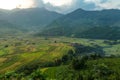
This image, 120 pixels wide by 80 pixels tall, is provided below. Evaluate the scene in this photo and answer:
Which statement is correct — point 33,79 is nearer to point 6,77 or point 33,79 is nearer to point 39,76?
point 39,76

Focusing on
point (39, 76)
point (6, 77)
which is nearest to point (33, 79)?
point (39, 76)

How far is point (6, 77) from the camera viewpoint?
501 ft

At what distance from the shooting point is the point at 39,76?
155 metres

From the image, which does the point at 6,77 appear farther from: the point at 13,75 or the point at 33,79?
the point at 33,79

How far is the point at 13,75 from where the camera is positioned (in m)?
157

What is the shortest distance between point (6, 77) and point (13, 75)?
206 inches

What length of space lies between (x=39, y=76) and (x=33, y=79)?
4209 millimetres

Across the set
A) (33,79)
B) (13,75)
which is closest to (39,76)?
(33,79)

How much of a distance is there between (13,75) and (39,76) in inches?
590

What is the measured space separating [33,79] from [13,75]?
12639 millimetres

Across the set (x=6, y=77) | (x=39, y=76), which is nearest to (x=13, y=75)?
(x=6, y=77)

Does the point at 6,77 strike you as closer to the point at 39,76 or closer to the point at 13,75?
the point at 13,75

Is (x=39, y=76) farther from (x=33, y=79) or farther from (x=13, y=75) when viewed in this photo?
(x=13, y=75)
